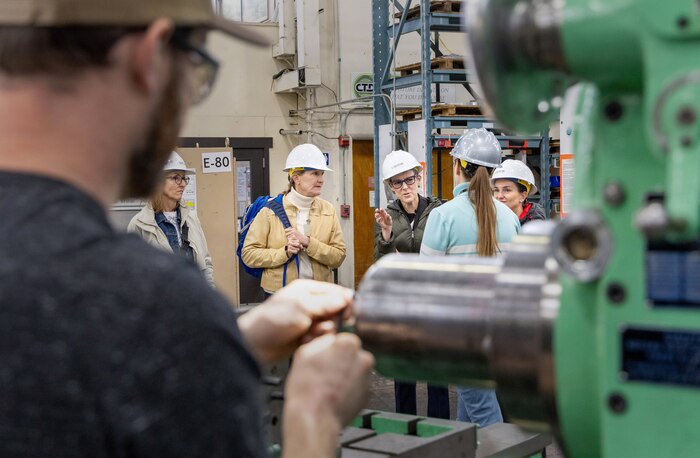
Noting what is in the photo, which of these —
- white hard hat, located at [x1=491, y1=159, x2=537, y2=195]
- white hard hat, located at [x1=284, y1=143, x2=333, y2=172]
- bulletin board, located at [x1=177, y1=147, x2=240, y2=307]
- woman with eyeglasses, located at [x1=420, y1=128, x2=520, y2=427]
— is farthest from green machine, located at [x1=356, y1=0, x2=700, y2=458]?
bulletin board, located at [x1=177, y1=147, x2=240, y2=307]

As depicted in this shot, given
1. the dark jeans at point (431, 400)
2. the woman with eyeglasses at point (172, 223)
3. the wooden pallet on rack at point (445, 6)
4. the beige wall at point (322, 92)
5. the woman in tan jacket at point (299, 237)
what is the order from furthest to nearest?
the beige wall at point (322, 92) → the wooden pallet on rack at point (445, 6) → the woman in tan jacket at point (299, 237) → the woman with eyeglasses at point (172, 223) → the dark jeans at point (431, 400)

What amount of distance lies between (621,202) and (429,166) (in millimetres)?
5770

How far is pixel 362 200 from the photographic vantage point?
9656mm

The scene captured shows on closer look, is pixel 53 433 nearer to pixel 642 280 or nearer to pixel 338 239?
pixel 642 280

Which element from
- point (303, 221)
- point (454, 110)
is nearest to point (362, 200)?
point (454, 110)

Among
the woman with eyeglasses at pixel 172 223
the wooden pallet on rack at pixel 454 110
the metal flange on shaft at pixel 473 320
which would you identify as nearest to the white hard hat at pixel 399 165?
the woman with eyeglasses at pixel 172 223

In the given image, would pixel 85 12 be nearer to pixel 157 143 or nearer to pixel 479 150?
pixel 157 143

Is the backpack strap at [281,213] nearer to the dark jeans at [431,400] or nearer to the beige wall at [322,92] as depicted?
the dark jeans at [431,400]

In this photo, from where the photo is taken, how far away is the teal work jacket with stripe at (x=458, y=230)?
11.6ft

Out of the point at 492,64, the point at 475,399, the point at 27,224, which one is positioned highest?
the point at 492,64

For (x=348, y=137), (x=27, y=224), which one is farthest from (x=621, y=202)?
(x=348, y=137)

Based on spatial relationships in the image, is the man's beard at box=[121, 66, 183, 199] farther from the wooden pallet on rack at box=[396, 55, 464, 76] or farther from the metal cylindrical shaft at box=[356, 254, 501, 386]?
the wooden pallet on rack at box=[396, 55, 464, 76]

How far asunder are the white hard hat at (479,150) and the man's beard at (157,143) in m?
3.15

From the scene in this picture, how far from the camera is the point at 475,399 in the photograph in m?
3.61
